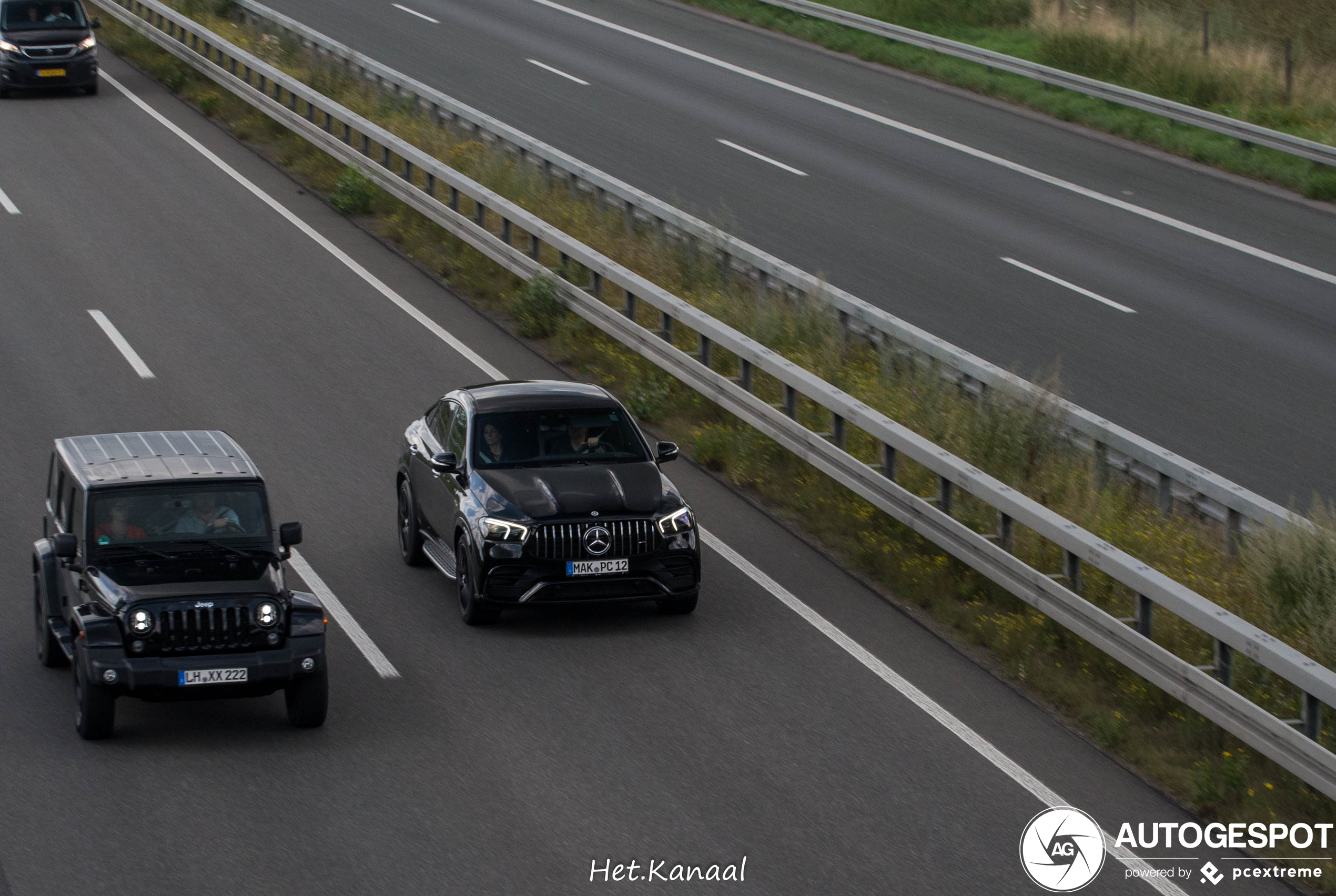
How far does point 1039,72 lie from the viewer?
105 feet

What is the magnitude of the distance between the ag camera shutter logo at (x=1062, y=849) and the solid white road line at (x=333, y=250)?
33.0 ft

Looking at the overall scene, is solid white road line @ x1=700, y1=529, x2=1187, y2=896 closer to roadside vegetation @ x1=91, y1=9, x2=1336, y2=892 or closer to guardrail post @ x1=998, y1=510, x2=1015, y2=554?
roadside vegetation @ x1=91, y1=9, x2=1336, y2=892

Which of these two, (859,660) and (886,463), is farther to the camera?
(886,463)

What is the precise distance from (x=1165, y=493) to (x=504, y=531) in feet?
17.4

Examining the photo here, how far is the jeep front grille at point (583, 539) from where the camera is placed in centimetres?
1197

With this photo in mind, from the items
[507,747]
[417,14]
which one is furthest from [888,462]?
[417,14]

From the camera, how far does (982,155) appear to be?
93.0ft

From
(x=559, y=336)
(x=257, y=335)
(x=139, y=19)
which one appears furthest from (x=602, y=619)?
(x=139, y=19)

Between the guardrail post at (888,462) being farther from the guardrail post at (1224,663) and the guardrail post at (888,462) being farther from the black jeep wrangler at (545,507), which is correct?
the guardrail post at (1224,663)

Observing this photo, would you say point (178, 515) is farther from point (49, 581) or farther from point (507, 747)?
point (507, 747)

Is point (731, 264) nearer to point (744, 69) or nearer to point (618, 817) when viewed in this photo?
point (618, 817)

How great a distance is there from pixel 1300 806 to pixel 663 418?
9096mm

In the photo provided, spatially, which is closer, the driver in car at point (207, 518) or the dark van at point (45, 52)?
the driver in car at point (207, 518)

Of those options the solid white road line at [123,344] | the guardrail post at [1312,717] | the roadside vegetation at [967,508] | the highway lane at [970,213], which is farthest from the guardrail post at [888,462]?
the solid white road line at [123,344]
